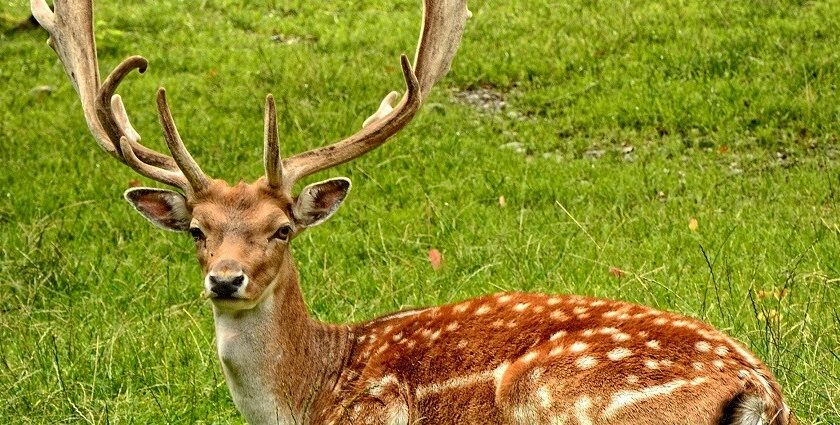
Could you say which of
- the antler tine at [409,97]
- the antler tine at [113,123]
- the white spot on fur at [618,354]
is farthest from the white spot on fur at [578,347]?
the antler tine at [113,123]

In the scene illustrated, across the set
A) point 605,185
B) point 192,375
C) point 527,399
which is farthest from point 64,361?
point 605,185

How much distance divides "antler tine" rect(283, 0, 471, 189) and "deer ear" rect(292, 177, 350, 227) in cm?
9

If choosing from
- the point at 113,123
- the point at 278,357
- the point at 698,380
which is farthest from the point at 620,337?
the point at 113,123

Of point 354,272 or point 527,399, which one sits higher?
point 527,399

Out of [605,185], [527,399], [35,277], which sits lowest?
[605,185]

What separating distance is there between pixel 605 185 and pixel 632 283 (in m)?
2.67

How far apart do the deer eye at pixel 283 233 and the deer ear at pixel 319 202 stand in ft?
0.49

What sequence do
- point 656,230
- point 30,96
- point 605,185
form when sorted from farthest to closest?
point 30,96, point 605,185, point 656,230

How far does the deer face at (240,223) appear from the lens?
521cm

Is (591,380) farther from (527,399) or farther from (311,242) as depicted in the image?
(311,242)

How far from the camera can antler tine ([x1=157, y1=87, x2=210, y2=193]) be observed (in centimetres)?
549

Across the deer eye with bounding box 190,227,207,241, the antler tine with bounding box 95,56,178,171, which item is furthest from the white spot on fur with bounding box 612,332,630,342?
the antler tine with bounding box 95,56,178,171

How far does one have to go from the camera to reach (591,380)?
4895 mm

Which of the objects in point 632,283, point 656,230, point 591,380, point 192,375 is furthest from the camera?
point 656,230
